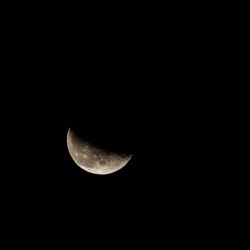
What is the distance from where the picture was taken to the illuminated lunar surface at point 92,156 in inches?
152

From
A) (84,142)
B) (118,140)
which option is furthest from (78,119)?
(118,140)

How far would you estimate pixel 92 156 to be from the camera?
12.8 ft

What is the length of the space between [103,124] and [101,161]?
0.62m

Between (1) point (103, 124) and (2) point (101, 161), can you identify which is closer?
(1) point (103, 124)

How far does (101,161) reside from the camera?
155 inches

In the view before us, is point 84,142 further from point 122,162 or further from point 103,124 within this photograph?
point 122,162

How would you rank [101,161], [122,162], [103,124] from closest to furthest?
[103,124]
[101,161]
[122,162]

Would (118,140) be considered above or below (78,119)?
below

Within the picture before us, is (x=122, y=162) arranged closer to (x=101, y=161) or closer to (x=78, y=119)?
(x=101, y=161)

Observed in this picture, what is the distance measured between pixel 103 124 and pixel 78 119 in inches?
16.0

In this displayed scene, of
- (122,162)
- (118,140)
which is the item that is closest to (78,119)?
(118,140)

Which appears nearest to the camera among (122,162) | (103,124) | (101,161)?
(103,124)

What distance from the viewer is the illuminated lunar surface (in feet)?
12.7

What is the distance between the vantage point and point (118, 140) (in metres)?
3.82
